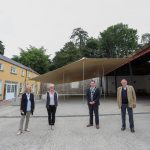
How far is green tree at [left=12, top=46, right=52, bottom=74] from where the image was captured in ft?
127

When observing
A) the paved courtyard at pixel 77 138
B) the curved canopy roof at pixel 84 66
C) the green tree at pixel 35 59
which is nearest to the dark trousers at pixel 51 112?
the paved courtyard at pixel 77 138

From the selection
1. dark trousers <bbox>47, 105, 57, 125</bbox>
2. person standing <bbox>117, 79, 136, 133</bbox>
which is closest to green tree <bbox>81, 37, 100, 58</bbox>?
dark trousers <bbox>47, 105, 57, 125</bbox>

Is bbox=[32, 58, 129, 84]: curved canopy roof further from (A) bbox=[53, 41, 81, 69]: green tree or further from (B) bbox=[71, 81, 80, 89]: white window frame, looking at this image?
(A) bbox=[53, 41, 81, 69]: green tree

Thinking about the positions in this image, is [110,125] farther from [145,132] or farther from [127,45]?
[127,45]

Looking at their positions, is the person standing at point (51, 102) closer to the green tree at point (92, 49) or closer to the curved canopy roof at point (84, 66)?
the curved canopy roof at point (84, 66)

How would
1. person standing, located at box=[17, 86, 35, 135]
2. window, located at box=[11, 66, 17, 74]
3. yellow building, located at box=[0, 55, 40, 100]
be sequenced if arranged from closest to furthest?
1. person standing, located at box=[17, 86, 35, 135]
2. yellow building, located at box=[0, 55, 40, 100]
3. window, located at box=[11, 66, 17, 74]

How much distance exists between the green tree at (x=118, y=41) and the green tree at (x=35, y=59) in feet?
40.1

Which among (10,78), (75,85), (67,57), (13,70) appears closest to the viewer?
(10,78)

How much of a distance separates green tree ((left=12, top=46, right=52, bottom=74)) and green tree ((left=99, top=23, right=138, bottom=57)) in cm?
1222

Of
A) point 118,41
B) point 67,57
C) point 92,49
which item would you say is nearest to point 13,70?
point 67,57

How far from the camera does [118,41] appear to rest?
4003 cm

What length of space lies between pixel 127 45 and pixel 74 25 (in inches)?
860

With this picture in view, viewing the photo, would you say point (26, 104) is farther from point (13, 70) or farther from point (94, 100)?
point (13, 70)

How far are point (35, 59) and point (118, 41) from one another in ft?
59.0
